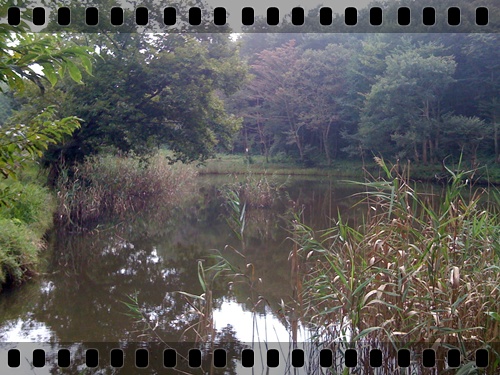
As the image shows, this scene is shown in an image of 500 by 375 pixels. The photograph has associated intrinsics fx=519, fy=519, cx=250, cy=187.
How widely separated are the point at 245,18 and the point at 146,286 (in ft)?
10.5

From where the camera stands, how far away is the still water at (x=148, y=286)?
3.79 metres

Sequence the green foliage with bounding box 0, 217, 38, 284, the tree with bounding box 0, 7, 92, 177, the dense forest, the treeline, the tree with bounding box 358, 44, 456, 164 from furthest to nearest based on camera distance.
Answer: the treeline, the tree with bounding box 358, 44, 456, 164, the dense forest, the green foliage with bounding box 0, 217, 38, 284, the tree with bounding box 0, 7, 92, 177

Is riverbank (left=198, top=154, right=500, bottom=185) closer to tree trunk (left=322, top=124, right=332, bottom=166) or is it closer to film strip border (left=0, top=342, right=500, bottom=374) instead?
tree trunk (left=322, top=124, right=332, bottom=166)

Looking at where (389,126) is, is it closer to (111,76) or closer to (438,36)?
(438,36)

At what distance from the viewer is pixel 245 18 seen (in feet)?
9.80

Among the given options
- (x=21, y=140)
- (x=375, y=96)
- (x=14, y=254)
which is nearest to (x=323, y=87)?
(x=375, y=96)

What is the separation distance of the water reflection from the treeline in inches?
242

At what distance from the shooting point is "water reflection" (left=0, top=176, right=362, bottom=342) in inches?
150

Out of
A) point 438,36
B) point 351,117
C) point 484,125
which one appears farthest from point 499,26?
point 351,117

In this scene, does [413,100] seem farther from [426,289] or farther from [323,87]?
[426,289]

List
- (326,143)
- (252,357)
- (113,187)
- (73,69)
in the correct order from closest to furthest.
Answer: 1. (73,69)
2. (252,357)
3. (113,187)
4. (326,143)

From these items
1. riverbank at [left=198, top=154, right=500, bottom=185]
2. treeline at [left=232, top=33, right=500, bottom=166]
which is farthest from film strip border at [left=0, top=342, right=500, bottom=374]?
riverbank at [left=198, top=154, right=500, bottom=185]

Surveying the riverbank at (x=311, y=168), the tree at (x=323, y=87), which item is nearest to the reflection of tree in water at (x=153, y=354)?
the riverbank at (x=311, y=168)

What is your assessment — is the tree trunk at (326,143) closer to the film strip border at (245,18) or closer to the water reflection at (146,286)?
the film strip border at (245,18)
